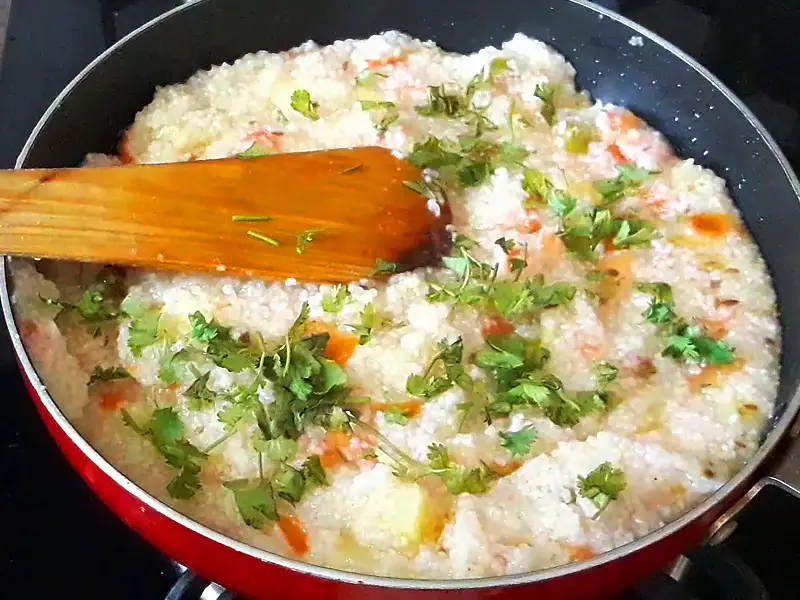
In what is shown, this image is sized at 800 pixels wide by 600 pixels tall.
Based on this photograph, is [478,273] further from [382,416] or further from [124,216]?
[124,216]

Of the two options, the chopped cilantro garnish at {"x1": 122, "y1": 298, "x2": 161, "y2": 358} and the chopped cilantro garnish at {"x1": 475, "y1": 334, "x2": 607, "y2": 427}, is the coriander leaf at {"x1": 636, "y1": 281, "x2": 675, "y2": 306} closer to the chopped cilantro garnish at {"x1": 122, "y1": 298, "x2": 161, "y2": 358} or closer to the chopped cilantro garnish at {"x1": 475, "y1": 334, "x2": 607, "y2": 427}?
the chopped cilantro garnish at {"x1": 475, "y1": 334, "x2": 607, "y2": 427}

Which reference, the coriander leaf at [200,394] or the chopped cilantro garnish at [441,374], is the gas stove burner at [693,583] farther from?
the chopped cilantro garnish at [441,374]

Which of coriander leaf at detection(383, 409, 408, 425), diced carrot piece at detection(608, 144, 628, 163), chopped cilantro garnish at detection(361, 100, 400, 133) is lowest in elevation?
coriander leaf at detection(383, 409, 408, 425)

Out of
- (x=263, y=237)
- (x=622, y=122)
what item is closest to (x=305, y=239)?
(x=263, y=237)

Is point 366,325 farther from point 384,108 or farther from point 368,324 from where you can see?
point 384,108

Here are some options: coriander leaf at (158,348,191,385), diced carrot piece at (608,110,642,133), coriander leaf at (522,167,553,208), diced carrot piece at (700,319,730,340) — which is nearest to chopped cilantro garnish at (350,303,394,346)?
coriander leaf at (158,348,191,385)

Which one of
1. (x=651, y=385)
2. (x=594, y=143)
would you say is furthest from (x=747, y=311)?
(x=594, y=143)
